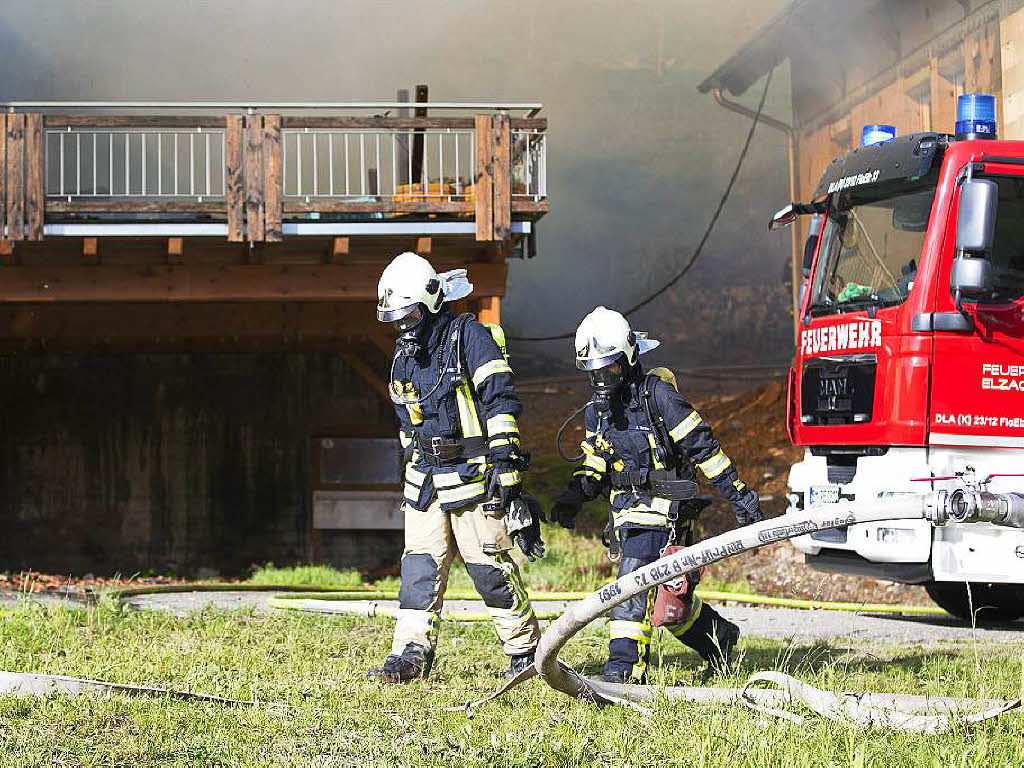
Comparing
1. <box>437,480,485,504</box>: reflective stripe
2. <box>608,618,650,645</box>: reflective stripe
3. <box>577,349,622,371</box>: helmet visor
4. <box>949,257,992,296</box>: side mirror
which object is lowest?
<box>608,618,650,645</box>: reflective stripe

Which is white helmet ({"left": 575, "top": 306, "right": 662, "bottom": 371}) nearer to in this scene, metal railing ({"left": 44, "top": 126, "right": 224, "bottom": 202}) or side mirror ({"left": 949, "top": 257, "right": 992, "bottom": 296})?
side mirror ({"left": 949, "top": 257, "right": 992, "bottom": 296})

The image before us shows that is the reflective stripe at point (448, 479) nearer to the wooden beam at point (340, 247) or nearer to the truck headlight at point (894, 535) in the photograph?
the truck headlight at point (894, 535)

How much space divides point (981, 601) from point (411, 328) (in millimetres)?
5355

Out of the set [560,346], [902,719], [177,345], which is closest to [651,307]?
[560,346]

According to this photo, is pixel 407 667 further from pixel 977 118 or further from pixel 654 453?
pixel 977 118

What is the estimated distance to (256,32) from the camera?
1287 inches

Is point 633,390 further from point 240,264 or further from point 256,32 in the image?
point 256,32

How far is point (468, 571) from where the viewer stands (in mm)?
6078

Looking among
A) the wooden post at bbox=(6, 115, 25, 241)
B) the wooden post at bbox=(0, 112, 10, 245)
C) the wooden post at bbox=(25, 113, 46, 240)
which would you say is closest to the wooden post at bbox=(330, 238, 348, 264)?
the wooden post at bbox=(25, 113, 46, 240)

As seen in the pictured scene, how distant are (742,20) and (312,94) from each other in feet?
→ 44.1

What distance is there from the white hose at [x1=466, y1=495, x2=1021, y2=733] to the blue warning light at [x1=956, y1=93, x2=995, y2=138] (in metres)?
3.52

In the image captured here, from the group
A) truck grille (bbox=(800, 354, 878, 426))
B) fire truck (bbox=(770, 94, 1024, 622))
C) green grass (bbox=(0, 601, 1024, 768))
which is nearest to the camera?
green grass (bbox=(0, 601, 1024, 768))

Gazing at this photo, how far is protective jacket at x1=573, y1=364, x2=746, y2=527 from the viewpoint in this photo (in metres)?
6.26

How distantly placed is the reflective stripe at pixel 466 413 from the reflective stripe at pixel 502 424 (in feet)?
0.55
